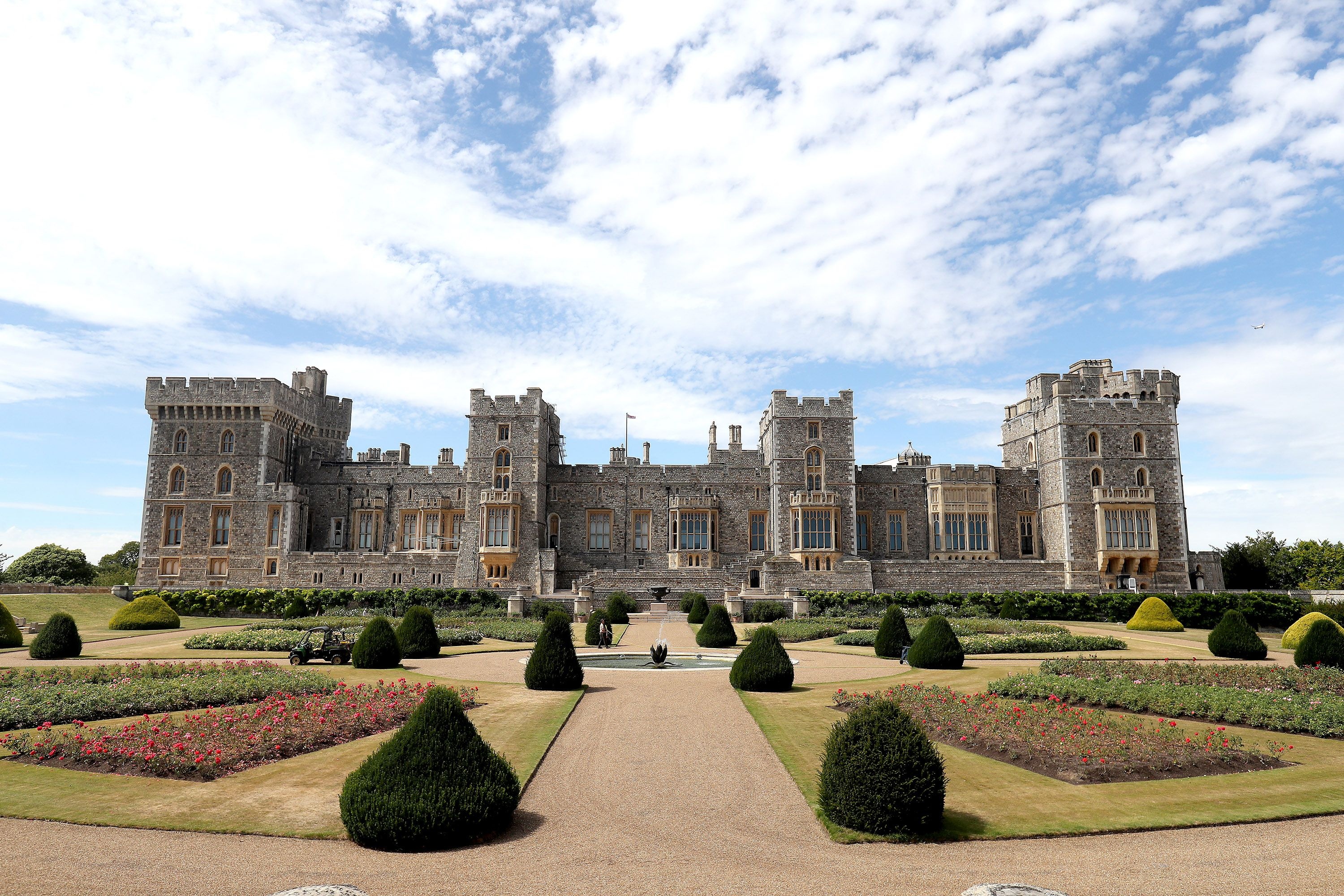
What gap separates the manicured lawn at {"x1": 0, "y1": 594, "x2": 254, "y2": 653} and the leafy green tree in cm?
1649

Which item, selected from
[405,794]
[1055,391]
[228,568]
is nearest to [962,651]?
[405,794]

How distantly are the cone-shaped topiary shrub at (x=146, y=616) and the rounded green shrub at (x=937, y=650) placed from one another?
30.9 m

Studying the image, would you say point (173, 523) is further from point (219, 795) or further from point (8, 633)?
point (219, 795)

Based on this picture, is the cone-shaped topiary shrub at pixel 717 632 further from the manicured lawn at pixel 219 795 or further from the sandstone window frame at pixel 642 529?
the sandstone window frame at pixel 642 529

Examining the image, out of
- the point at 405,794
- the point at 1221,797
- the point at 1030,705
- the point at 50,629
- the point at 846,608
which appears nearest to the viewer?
the point at 405,794

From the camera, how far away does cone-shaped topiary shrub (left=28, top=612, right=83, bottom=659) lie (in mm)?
23906

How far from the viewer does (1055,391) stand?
52.1 metres

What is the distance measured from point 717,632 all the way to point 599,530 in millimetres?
24183

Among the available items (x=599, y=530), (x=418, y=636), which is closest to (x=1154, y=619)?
(x=599, y=530)

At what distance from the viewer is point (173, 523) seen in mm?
49500

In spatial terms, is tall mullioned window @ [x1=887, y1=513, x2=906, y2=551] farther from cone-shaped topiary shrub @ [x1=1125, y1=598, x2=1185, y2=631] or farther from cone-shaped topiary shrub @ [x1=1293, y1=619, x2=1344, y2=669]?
cone-shaped topiary shrub @ [x1=1293, y1=619, x2=1344, y2=669]

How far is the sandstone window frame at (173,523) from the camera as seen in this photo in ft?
162

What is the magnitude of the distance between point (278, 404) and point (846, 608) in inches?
Answer: 1372

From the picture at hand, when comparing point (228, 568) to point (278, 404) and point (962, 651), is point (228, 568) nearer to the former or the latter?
point (278, 404)
